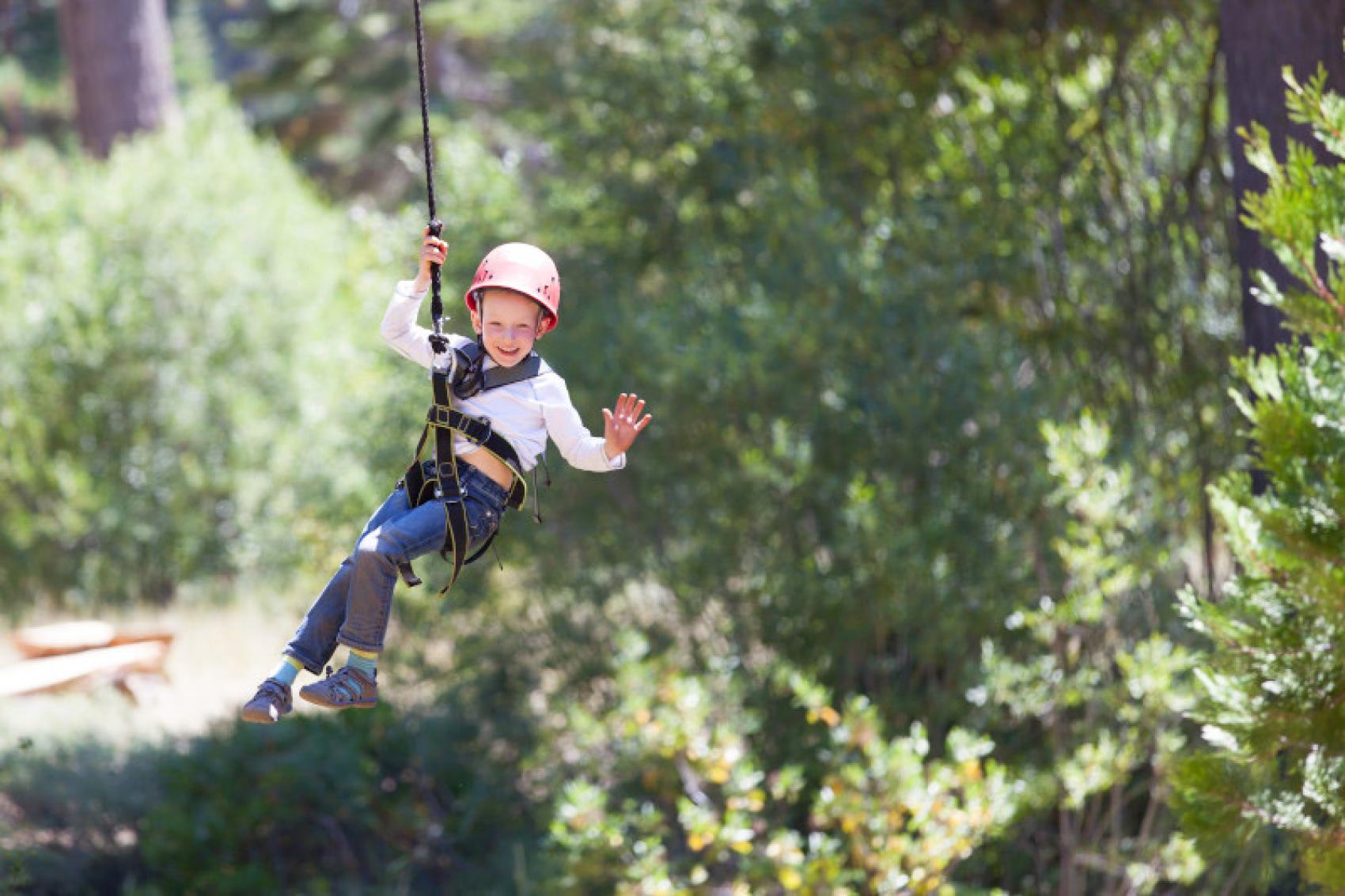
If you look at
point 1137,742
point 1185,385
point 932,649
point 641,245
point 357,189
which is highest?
point 357,189

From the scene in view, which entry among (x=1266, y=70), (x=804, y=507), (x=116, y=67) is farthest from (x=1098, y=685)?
(x=116, y=67)

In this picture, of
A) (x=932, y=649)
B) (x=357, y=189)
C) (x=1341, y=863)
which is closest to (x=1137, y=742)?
(x=932, y=649)

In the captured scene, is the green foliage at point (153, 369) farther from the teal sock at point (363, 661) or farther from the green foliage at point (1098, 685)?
the teal sock at point (363, 661)

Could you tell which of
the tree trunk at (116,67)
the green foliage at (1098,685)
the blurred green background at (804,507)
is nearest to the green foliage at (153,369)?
the tree trunk at (116,67)

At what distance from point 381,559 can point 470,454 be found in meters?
0.27

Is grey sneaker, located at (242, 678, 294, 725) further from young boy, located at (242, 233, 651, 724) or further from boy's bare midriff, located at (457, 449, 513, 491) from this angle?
boy's bare midriff, located at (457, 449, 513, 491)

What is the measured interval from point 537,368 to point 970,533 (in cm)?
597

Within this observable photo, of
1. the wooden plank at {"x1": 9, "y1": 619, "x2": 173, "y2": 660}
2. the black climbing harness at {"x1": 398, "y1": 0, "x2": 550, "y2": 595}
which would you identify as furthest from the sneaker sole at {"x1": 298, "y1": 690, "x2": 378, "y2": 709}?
the wooden plank at {"x1": 9, "y1": 619, "x2": 173, "y2": 660}

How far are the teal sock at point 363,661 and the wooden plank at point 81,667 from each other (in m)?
8.29

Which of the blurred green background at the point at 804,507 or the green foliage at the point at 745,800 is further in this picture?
the blurred green background at the point at 804,507

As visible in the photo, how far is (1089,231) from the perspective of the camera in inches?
385

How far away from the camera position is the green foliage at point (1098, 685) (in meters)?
7.55

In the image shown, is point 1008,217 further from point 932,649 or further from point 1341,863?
point 1341,863

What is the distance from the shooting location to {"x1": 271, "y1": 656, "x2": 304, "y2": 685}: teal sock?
3.14 m
